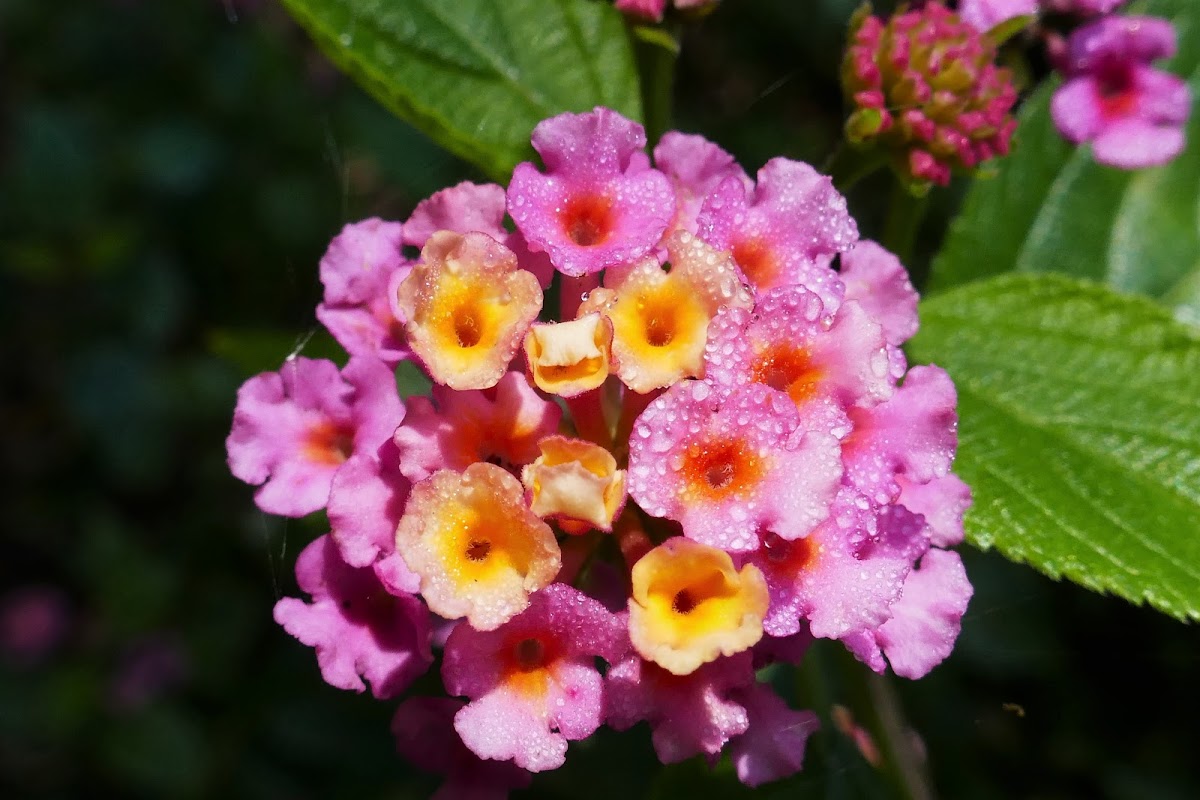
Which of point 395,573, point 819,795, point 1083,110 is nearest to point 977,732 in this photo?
point 819,795

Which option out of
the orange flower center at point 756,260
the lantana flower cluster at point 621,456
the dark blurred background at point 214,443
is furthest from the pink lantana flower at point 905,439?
the dark blurred background at point 214,443

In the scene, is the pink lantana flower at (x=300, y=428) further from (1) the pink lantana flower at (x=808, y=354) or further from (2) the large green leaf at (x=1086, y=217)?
(2) the large green leaf at (x=1086, y=217)

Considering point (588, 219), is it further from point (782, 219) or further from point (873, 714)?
point (873, 714)

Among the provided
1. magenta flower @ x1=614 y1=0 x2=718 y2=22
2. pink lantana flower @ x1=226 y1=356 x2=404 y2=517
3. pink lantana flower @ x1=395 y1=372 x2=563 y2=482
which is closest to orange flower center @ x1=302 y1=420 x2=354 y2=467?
pink lantana flower @ x1=226 y1=356 x2=404 y2=517

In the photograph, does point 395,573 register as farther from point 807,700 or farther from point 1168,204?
point 1168,204

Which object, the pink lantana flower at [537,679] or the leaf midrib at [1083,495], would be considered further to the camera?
the leaf midrib at [1083,495]
